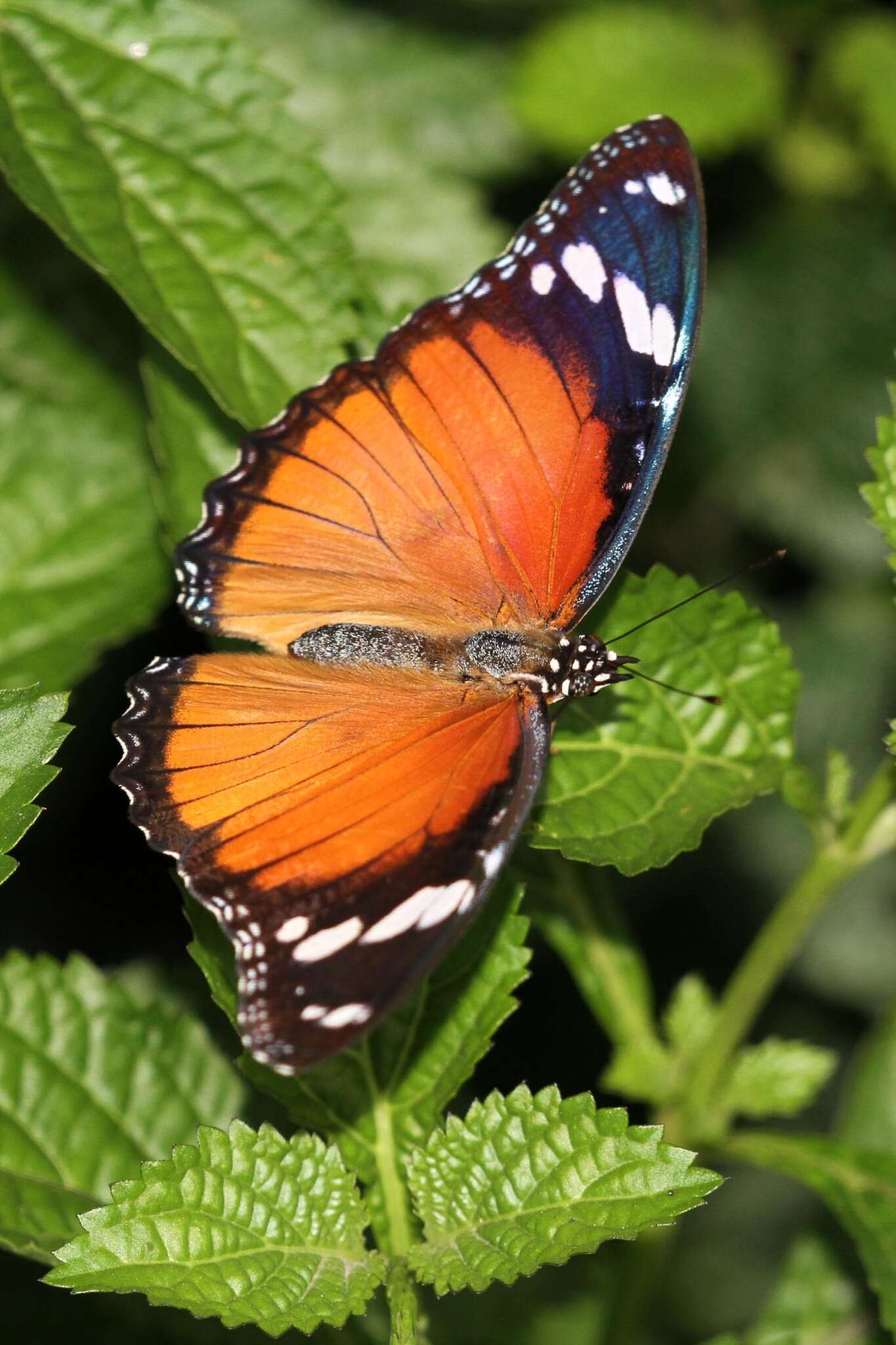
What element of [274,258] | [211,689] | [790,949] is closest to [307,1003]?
[211,689]

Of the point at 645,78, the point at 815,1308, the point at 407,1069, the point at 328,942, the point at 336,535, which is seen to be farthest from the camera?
the point at 645,78

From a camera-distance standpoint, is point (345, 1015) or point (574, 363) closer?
point (345, 1015)

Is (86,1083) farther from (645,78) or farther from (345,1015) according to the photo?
(645,78)

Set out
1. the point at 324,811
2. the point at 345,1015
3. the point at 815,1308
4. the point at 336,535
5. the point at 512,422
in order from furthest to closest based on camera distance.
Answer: the point at 815,1308
the point at 336,535
the point at 512,422
the point at 324,811
the point at 345,1015

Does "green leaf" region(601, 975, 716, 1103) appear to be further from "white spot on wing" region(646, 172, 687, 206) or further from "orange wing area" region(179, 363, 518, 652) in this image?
"white spot on wing" region(646, 172, 687, 206)

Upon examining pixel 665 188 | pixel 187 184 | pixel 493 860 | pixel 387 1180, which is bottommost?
Result: pixel 387 1180

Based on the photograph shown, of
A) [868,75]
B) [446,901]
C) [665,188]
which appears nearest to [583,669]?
[446,901]

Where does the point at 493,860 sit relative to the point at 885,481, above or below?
below
